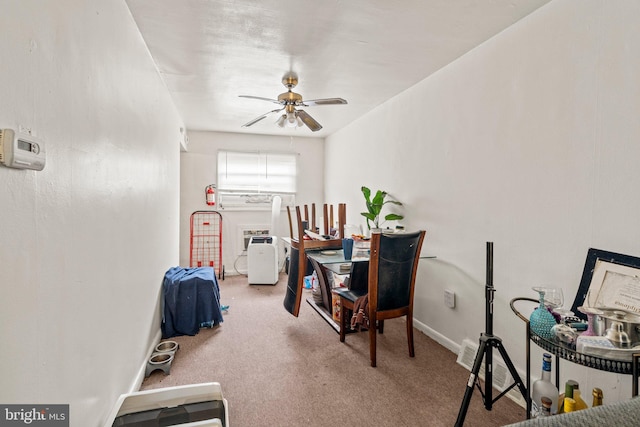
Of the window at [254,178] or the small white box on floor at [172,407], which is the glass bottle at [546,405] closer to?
the small white box on floor at [172,407]

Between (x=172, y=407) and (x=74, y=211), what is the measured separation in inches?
43.2

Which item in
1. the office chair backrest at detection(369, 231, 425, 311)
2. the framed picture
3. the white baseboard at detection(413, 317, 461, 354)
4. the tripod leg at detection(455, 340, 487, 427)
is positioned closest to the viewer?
the framed picture

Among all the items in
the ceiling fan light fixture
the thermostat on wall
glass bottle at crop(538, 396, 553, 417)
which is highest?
the ceiling fan light fixture

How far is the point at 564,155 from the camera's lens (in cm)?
174

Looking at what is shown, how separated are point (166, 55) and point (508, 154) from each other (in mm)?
2694

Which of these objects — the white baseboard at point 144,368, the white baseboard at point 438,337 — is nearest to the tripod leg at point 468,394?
the white baseboard at point 438,337

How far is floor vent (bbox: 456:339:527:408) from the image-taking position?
1972mm

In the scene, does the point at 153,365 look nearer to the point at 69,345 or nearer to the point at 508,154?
the point at 69,345

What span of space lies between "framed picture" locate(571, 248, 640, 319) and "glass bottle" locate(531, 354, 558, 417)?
300mm

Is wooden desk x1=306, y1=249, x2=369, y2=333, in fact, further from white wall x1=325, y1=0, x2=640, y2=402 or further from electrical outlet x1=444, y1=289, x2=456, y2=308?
white wall x1=325, y1=0, x2=640, y2=402

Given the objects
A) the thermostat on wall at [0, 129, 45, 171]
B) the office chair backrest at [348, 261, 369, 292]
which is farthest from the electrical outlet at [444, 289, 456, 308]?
the thermostat on wall at [0, 129, 45, 171]

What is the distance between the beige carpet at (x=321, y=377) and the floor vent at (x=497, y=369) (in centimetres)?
6

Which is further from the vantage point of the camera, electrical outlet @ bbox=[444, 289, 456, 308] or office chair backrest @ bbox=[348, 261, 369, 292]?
office chair backrest @ bbox=[348, 261, 369, 292]

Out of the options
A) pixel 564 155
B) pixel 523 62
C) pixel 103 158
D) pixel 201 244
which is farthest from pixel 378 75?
pixel 201 244
